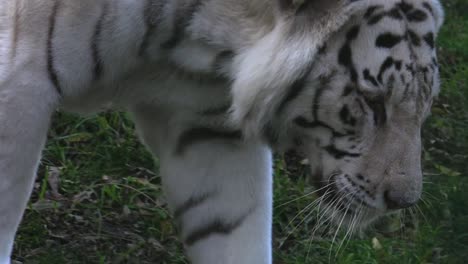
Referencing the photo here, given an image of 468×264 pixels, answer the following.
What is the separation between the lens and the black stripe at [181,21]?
101 inches

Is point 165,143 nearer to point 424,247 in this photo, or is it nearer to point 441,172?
point 424,247

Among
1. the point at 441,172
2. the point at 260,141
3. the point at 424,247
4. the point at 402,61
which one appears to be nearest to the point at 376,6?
the point at 402,61

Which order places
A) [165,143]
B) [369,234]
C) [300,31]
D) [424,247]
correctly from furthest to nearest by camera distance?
[369,234]
[424,247]
[165,143]
[300,31]

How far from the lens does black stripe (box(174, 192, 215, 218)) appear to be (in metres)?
2.95

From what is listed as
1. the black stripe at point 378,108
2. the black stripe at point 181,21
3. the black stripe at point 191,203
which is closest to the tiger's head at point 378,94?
the black stripe at point 378,108

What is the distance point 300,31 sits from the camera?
243 centimetres

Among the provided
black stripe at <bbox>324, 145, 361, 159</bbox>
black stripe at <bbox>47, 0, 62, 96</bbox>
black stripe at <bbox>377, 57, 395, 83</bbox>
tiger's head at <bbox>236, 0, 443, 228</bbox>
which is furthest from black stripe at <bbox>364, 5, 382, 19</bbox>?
black stripe at <bbox>47, 0, 62, 96</bbox>

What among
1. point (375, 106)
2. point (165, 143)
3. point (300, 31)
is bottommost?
point (165, 143)

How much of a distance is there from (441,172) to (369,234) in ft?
1.40

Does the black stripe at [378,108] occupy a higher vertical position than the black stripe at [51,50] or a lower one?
lower

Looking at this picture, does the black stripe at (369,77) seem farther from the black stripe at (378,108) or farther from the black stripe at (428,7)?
the black stripe at (428,7)

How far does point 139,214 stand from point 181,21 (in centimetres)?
119

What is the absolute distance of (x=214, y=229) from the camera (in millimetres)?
2951

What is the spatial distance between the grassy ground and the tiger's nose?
1.87 feet
